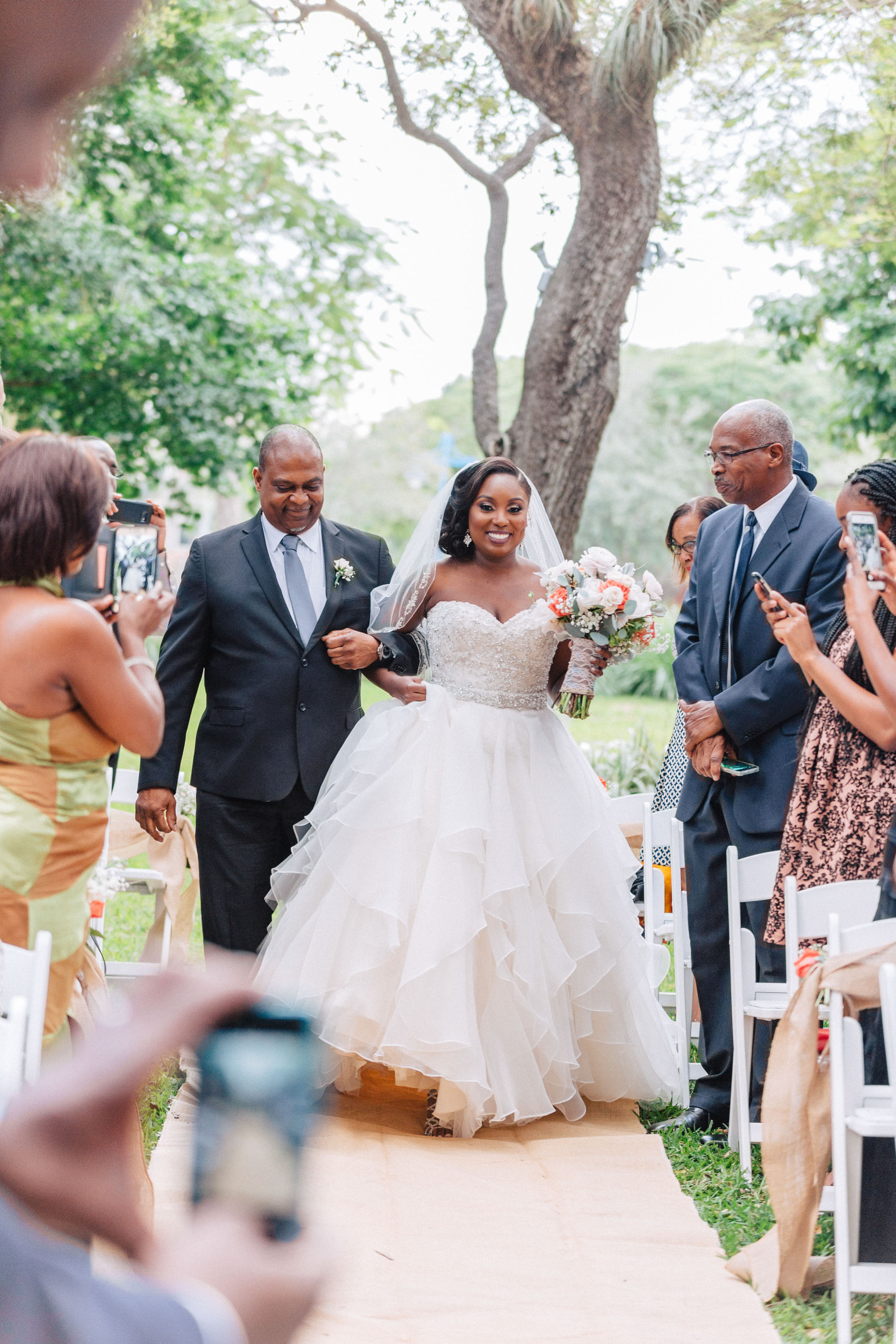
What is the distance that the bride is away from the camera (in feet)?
14.5

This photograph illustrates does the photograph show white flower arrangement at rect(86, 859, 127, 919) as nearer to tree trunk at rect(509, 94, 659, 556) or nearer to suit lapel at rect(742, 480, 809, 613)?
suit lapel at rect(742, 480, 809, 613)

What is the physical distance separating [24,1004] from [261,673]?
2.50 meters

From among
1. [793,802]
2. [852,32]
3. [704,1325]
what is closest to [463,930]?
[793,802]

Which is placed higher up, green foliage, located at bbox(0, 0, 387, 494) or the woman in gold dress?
green foliage, located at bbox(0, 0, 387, 494)

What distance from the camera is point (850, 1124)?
9.74 feet

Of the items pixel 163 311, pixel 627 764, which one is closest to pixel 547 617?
pixel 627 764

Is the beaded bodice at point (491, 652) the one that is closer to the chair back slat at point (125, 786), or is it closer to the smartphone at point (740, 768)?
the smartphone at point (740, 768)

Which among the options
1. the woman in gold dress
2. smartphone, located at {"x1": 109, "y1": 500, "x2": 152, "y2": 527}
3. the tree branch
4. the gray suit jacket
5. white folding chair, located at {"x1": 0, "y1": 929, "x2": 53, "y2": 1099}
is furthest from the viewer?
the tree branch

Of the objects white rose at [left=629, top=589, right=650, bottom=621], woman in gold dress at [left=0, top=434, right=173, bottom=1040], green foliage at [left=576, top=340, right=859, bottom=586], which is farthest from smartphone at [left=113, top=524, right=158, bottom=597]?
green foliage at [left=576, top=340, right=859, bottom=586]

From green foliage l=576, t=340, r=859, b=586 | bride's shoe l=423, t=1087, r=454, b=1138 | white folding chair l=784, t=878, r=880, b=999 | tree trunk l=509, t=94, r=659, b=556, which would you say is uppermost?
green foliage l=576, t=340, r=859, b=586

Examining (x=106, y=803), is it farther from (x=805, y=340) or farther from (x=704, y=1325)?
(x=805, y=340)

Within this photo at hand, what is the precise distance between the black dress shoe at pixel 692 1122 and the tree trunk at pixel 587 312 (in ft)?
12.8

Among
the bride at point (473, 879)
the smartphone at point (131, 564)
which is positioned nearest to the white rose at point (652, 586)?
the bride at point (473, 879)

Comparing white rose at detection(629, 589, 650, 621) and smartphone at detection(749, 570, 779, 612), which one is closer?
smartphone at detection(749, 570, 779, 612)
